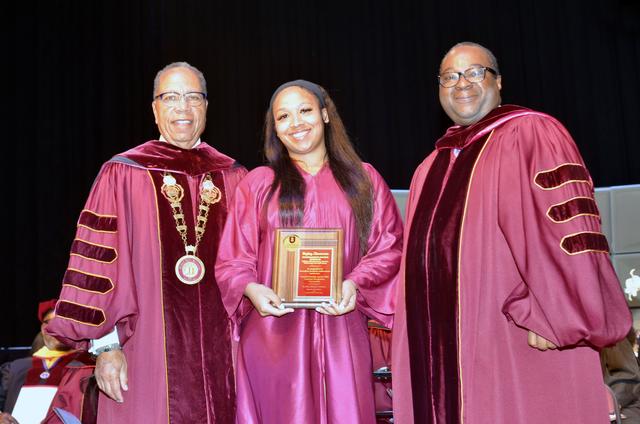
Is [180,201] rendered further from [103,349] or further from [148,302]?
[103,349]

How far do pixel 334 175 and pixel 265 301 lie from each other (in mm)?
702

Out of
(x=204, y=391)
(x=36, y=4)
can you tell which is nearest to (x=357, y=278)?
(x=204, y=391)

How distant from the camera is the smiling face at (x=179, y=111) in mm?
3705

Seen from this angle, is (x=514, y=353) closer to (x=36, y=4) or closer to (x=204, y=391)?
(x=204, y=391)

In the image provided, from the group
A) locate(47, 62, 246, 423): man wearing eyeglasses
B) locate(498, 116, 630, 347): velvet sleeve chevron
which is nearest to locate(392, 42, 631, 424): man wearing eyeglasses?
locate(498, 116, 630, 347): velvet sleeve chevron

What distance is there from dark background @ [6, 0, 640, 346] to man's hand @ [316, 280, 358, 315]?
5.63 m

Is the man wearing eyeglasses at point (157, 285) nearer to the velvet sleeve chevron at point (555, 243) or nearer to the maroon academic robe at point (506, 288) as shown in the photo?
the maroon academic robe at point (506, 288)

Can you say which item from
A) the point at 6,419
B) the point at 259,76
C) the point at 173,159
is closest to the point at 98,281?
the point at 173,159

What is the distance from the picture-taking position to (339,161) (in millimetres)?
3447

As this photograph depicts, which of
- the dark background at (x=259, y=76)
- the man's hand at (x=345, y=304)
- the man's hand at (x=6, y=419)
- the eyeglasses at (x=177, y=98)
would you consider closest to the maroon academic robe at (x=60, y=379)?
the man's hand at (x=6, y=419)

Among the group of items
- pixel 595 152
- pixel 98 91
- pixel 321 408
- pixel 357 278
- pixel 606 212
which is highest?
pixel 98 91

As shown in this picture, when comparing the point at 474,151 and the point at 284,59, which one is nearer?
the point at 474,151

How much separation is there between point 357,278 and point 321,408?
1.84 ft

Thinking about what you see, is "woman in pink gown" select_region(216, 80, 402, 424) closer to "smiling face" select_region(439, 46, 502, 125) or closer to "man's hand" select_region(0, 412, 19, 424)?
"smiling face" select_region(439, 46, 502, 125)
